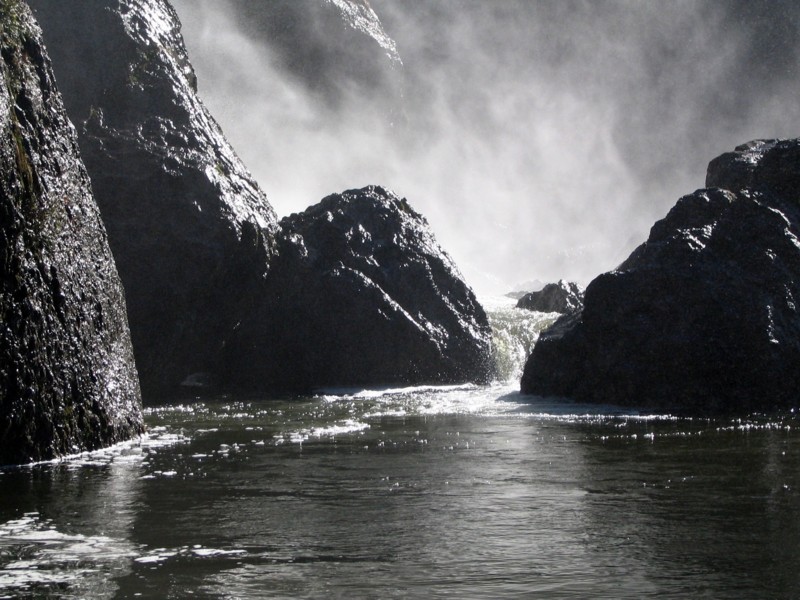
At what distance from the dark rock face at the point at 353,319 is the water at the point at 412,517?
13.3 metres

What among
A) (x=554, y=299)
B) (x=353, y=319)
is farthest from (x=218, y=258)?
(x=554, y=299)

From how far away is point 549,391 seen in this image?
19.8 m

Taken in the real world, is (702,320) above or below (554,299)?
below

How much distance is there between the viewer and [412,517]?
22.0 feet

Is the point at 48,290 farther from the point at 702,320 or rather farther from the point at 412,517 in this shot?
the point at 702,320

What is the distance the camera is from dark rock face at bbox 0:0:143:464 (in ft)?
31.0

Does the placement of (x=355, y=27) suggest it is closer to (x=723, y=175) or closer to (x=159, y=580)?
(x=723, y=175)

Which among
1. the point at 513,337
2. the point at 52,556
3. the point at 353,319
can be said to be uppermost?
the point at 353,319

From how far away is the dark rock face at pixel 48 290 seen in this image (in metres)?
9.45

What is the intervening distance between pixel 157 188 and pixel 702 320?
44.5 ft

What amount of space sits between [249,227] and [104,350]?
12738 millimetres

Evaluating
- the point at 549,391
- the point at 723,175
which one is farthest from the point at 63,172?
the point at 723,175

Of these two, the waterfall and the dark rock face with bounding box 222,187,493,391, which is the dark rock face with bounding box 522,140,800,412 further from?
the waterfall

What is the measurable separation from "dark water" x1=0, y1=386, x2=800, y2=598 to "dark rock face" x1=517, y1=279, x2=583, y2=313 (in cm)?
2783
